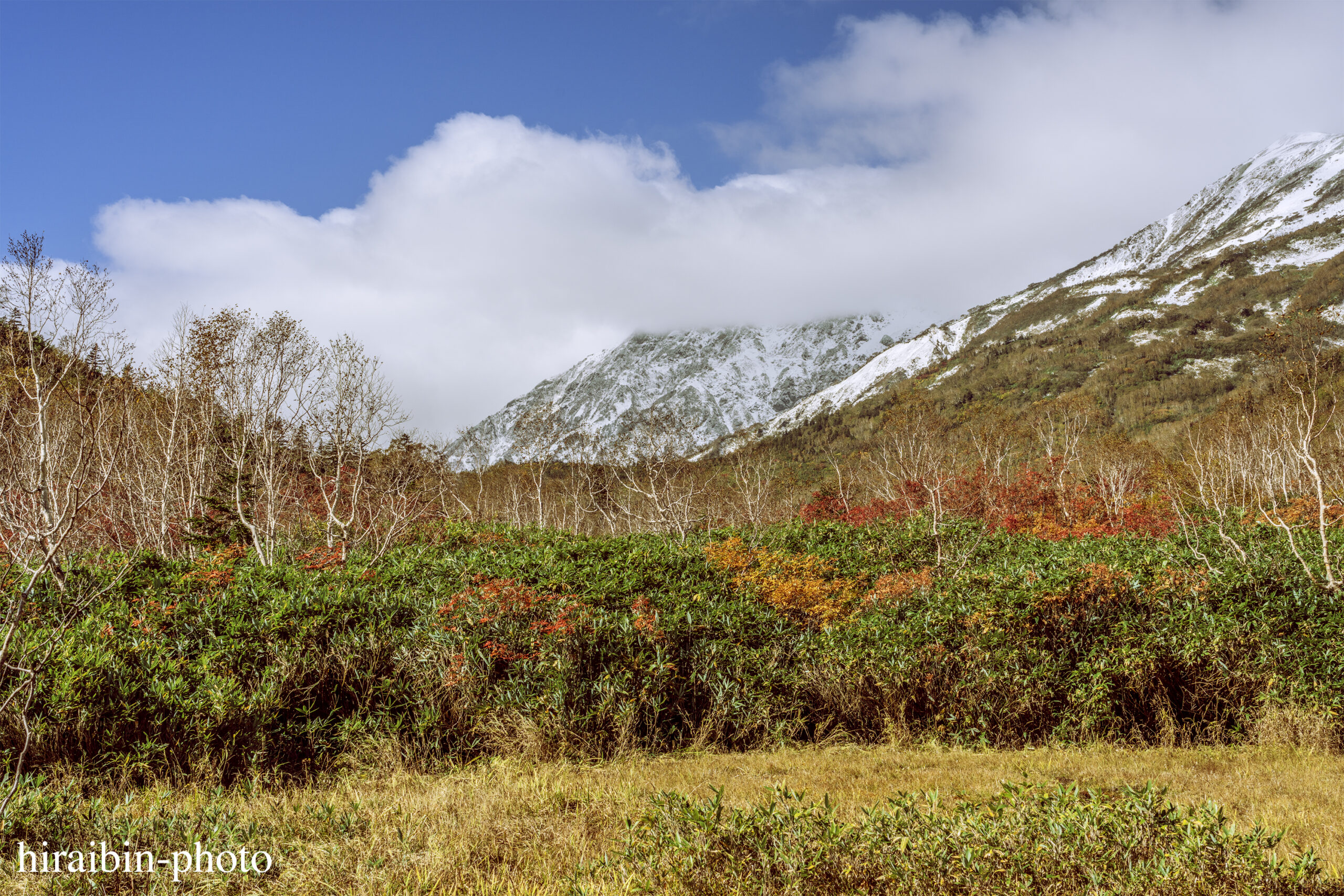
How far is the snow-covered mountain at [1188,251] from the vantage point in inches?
4427

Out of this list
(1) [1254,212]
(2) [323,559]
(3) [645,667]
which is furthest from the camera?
(1) [1254,212]

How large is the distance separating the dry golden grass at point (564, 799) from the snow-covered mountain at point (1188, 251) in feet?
315

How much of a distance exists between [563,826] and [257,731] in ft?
11.3

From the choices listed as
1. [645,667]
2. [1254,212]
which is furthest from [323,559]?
[1254,212]

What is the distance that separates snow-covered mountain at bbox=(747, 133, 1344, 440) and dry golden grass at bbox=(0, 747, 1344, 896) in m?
95.9

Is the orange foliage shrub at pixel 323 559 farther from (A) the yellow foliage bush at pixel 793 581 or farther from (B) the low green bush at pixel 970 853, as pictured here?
(B) the low green bush at pixel 970 853

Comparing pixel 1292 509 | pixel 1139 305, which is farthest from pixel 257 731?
pixel 1139 305

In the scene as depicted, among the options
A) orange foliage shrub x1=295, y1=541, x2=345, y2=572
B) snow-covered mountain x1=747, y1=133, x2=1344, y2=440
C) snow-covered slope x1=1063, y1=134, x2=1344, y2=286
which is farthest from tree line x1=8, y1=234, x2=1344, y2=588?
snow-covered slope x1=1063, y1=134, x2=1344, y2=286

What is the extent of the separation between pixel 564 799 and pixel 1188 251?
191 m

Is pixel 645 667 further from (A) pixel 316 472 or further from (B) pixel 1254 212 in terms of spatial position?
(B) pixel 1254 212

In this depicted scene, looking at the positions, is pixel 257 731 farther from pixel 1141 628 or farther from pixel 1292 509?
pixel 1292 509

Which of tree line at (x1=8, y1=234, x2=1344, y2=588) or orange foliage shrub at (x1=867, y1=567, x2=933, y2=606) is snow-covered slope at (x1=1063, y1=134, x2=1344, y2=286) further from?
orange foliage shrub at (x1=867, y1=567, x2=933, y2=606)

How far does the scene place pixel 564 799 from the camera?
5332mm

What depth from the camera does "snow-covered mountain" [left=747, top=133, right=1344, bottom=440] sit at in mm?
112438
